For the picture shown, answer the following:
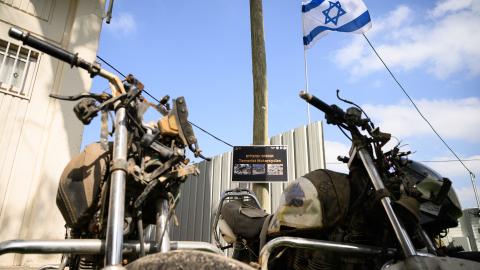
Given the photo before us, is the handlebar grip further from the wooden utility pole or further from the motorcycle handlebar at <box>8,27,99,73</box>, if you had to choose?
the wooden utility pole

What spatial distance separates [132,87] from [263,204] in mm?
2809

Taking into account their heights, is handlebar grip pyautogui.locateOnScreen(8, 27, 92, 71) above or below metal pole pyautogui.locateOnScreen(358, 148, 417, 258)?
above

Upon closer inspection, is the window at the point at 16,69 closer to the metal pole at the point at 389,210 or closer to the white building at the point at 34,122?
the white building at the point at 34,122

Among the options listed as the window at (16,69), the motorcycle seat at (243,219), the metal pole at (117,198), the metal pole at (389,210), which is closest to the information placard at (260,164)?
the motorcycle seat at (243,219)

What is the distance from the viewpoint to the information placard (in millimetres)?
3715

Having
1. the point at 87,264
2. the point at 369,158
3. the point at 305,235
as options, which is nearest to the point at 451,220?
the point at 369,158

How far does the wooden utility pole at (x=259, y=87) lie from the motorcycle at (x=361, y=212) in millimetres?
1980

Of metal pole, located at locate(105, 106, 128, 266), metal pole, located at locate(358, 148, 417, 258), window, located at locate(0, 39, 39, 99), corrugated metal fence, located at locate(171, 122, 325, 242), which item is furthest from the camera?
corrugated metal fence, located at locate(171, 122, 325, 242)

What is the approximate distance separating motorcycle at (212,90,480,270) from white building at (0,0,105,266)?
3530 mm

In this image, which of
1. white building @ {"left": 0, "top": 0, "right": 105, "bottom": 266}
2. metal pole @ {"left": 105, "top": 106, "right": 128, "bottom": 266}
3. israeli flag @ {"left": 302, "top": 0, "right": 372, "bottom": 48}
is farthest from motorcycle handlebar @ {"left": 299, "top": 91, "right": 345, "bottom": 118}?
white building @ {"left": 0, "top": 0, "right": 105, "bottom": 266}

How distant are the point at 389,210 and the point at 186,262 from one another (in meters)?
1.08

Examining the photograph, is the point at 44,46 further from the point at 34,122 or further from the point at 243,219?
the point at 34,122

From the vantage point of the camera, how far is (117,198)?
3.49 feet

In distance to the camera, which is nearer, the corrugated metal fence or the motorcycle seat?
the motorcycle seat
